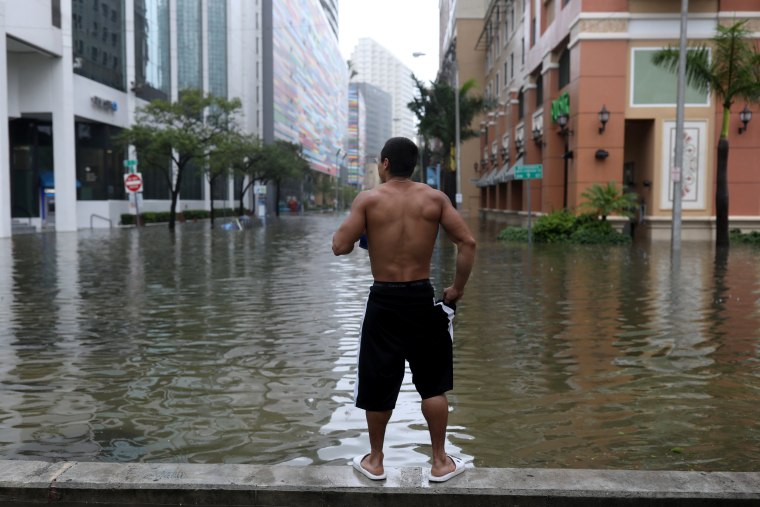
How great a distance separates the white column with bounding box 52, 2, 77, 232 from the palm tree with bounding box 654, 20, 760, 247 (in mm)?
30429

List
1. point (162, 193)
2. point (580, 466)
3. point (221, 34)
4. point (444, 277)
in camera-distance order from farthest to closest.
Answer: point (221, 34) < point (162, 193) < point (444, 277) < point (580, 466)

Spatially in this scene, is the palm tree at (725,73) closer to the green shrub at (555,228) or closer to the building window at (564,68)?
the green shrub at (555,228)

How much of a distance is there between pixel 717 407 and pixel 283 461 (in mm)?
3327

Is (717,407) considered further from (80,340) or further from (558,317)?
(80,340)

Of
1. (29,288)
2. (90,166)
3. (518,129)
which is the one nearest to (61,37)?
(90,166)

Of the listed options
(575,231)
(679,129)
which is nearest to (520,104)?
(575,231)

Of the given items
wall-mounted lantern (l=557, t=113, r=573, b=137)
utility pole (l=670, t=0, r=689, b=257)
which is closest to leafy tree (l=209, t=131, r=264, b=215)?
wall-mounted lantern (l=557, t=113, r=573, b=137)

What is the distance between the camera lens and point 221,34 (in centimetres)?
7562

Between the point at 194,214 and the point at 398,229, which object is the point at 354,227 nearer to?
the point at 398,229

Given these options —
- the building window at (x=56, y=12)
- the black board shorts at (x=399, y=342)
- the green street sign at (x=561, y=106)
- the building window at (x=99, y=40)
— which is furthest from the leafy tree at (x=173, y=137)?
the black board shorts at (x=399, y=342)

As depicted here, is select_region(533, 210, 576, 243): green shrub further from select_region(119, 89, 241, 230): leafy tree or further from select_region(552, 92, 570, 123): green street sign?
select_region(119, 89, 241, 230): leafy tree

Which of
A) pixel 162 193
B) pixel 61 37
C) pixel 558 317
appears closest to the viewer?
pixel 558 317

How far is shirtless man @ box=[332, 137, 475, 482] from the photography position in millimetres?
3932

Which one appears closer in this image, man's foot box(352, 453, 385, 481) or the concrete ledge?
the concrete ledge
